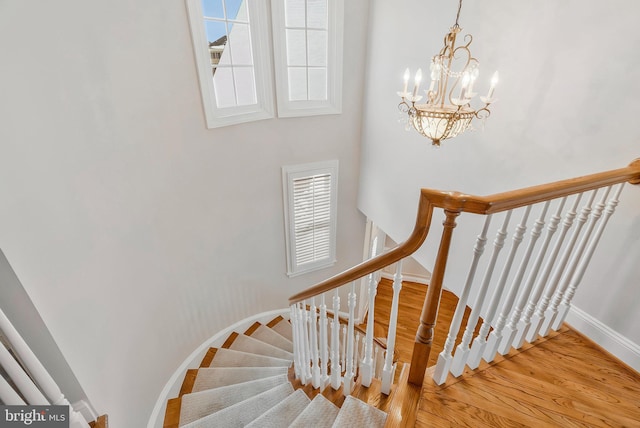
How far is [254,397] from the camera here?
231 cm

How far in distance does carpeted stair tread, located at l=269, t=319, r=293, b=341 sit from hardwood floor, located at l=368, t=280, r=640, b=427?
292cm

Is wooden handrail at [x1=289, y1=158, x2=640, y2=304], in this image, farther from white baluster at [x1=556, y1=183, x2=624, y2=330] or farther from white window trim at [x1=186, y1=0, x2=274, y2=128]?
white window trim at [x1=186, y1=0, x2=274, y2=128]

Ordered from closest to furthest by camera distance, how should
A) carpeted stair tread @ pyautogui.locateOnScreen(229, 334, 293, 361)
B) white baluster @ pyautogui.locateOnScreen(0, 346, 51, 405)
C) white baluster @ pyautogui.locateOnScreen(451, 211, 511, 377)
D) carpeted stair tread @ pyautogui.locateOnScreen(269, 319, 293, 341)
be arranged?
white baluster @ pyautogui.locateOnScreen(0, 346, 51, 405) → white baluster @ pyautogui.locateOnScreen(451, 211, 511, 377) → carpeted stair tread @ pyautogui.locateOnScreen(229, 334, 293, 361) → carpeted stair tread @ pyautogui.locateOnScreen(269, 319, 293, 341)

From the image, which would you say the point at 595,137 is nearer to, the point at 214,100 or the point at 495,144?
the point at 495,144

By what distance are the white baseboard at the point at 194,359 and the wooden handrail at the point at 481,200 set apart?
2.49 meters

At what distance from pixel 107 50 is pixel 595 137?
2.95 metres

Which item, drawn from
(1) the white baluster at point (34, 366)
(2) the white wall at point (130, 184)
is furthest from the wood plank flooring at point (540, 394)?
(2) the white wall at point (130, 184)

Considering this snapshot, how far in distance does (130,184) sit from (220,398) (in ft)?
6.11

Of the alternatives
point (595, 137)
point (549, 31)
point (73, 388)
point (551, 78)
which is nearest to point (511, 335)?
point (595, 137)

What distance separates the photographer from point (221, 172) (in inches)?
127

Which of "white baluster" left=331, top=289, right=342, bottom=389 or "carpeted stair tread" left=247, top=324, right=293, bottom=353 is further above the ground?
"white baluster" left=331, top=289, right=342, bottom=389

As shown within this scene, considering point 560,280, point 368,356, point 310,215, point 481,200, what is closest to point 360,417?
point 368,356

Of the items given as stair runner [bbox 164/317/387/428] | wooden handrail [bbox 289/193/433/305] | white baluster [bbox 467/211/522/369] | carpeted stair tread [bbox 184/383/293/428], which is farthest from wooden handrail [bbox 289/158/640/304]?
carpeted stair tread [bbox 184/383/293/428]

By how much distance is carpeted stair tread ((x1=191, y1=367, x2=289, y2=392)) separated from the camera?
2832 millimetres
